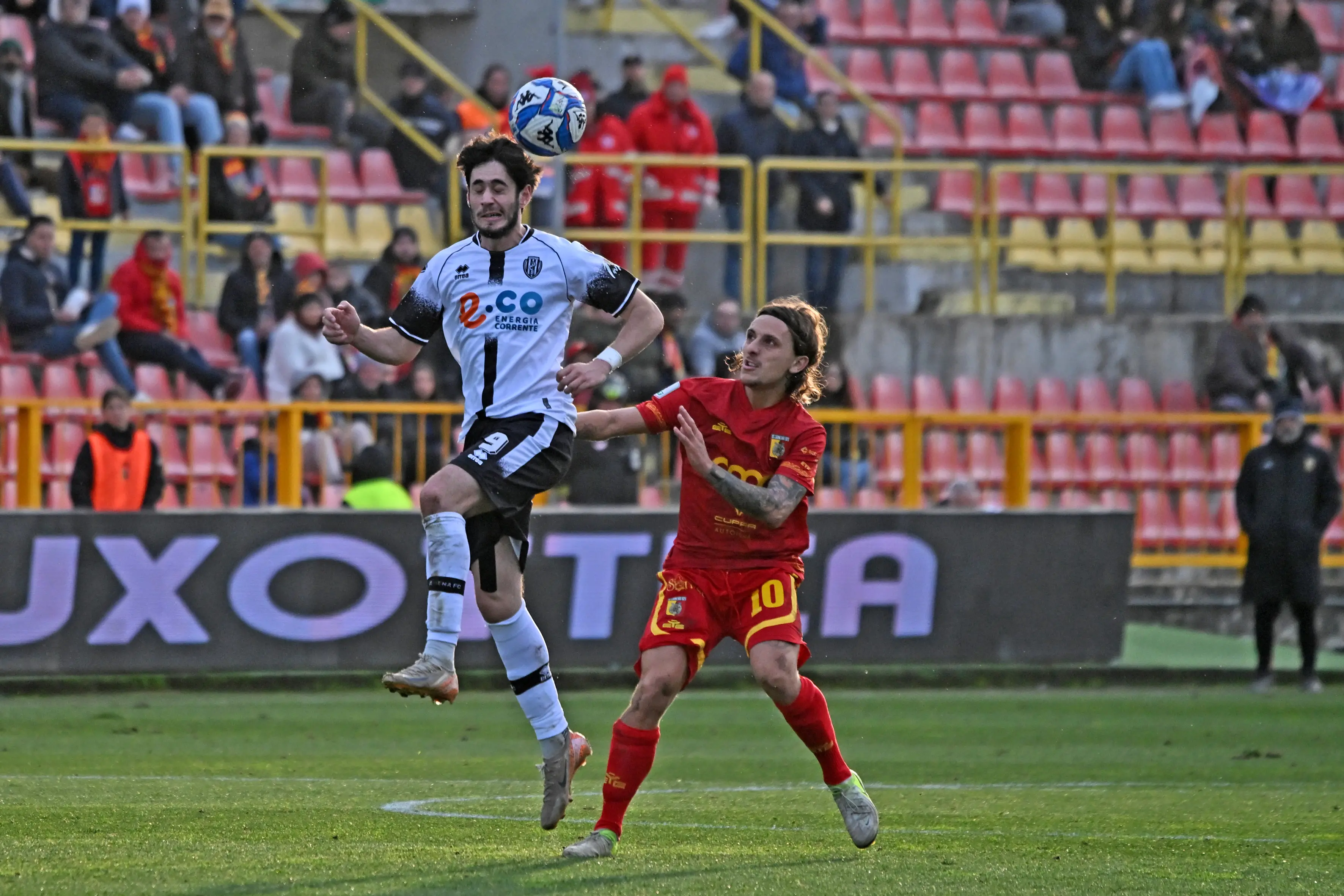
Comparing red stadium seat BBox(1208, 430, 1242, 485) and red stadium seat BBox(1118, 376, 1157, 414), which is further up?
red stadium seat BBox(1118, 376, 1157, 414)

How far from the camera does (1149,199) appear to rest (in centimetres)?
2305

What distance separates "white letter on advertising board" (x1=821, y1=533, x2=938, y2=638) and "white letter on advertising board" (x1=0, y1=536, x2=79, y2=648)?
5.40 m

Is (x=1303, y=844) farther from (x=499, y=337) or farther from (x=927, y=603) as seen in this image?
(x=927, y=603)

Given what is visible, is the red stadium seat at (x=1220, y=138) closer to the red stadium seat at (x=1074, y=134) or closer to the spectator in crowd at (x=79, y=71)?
the red stadium seat at (x=1074, y=134)

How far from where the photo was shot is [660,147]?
1994 centimetres

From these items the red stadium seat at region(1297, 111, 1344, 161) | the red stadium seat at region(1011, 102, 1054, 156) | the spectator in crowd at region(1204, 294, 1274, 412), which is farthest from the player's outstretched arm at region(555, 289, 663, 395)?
the red stadium seat at region(1297, 111, 1344, 161)

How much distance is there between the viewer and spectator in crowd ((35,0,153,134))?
18953mm

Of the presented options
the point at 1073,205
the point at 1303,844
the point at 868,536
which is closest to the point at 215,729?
the point at 868,536

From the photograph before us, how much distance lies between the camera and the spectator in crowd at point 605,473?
15883 mm

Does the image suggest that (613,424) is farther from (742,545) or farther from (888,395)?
(888,395)

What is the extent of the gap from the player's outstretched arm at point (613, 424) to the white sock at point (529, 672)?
0.71 meters

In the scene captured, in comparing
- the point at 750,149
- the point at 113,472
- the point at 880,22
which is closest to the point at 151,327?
the point at 113,472

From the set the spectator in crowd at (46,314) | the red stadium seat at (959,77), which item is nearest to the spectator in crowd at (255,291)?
the spectator in crowd at (46,314)

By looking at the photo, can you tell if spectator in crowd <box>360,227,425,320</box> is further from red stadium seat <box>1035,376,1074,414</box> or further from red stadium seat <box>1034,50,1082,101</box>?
red stadium seat <box>1034,50,1082,101</box>
